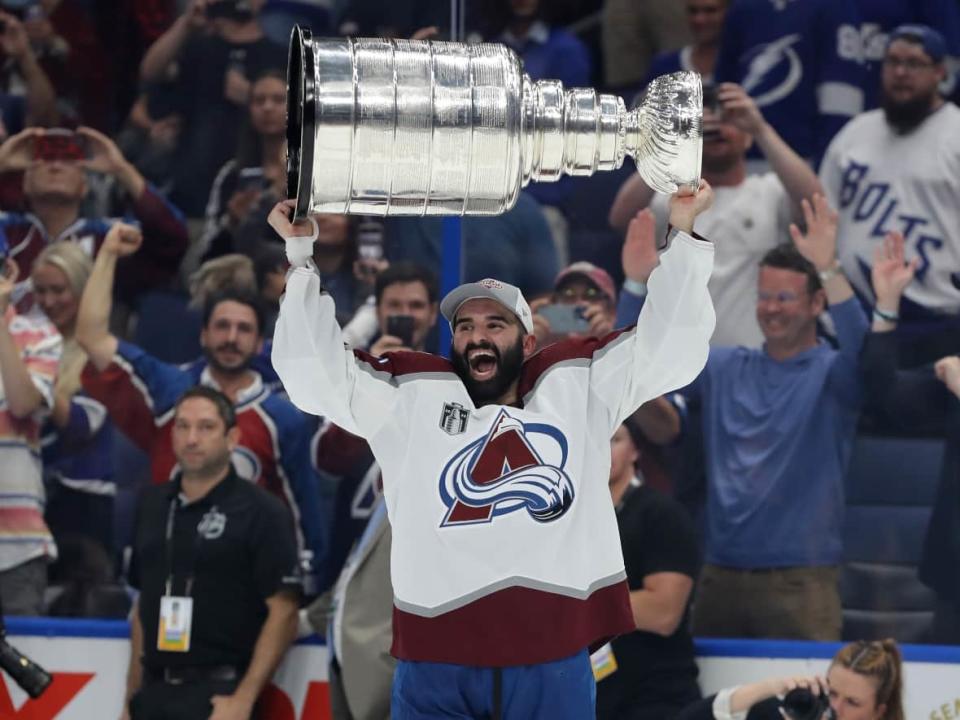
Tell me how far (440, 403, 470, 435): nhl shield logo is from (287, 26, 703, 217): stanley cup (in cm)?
42

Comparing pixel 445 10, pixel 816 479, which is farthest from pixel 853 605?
pixel 445 10

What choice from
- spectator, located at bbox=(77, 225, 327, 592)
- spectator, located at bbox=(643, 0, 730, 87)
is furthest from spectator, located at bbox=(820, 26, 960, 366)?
spectator, located at bbox=(77, 225, 327, 592)

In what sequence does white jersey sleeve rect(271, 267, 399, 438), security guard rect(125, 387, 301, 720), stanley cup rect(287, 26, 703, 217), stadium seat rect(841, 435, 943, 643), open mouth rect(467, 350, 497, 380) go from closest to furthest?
stanley cup rect(287, 26, 703, 217) → white jersey sleeve rect(271, 267, 399, 438) → open mouth rect(467, 350, 497, 380) → security guard rect(125, 387, 301, 720) → stadium seat rect(841, 435, 943, 643)

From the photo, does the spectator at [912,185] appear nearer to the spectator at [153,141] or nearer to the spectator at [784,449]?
the spectator at [784,449]

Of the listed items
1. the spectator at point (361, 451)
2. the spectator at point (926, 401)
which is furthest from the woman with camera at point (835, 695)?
the spectator at point (361, 451)

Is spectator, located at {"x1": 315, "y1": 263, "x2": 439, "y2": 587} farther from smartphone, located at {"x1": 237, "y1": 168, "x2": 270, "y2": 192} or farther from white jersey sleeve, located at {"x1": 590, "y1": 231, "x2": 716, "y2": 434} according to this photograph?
white jersey sleeve, located at {"x1": 590, "y1": 231, "x2": 716, "y2": 434}

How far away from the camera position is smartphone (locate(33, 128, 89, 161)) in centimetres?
527

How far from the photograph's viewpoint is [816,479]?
4660 mm

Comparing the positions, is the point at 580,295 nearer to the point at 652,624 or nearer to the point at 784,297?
the point at 784,297

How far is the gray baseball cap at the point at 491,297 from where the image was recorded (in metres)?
3.36

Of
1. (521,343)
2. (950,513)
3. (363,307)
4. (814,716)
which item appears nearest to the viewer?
(521,343)

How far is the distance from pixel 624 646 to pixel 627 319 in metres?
1.02

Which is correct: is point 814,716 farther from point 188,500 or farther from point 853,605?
point 188,500

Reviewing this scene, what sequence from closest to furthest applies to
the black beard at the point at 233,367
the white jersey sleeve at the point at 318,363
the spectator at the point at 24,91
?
the white jersey sleeve at the point at 318,363 < the black beard at the point at 233,367 < the spectator at the point at 24,91
